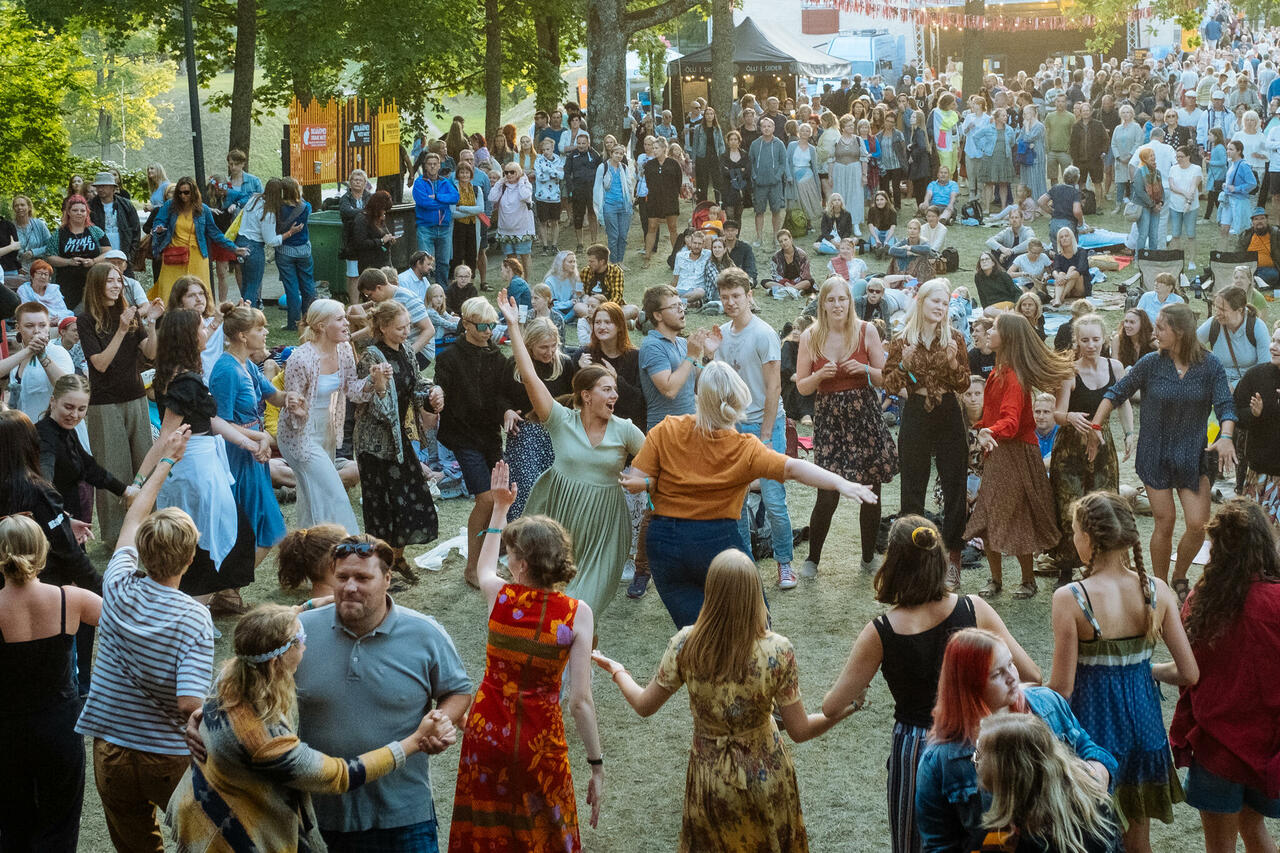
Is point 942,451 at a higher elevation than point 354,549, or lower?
lower

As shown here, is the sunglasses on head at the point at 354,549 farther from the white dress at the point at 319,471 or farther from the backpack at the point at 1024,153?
the backpack at the point at 1024,153

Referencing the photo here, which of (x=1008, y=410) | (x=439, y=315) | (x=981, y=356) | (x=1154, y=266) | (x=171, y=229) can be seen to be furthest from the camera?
(x=1154, y=266)

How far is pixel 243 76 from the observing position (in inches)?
772

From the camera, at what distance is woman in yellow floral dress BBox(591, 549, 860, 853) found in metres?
4.05

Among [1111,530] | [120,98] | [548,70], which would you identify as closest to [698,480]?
[1111,530]

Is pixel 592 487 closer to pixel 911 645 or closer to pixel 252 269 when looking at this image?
pixel 911 645

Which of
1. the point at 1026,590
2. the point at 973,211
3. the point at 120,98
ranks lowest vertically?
the point at 1026,590

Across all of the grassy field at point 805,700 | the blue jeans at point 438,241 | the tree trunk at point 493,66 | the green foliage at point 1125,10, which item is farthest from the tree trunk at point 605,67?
the green foliage at point 1125,10

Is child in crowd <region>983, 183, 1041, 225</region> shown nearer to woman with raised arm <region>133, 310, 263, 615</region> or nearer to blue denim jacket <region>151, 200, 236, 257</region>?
blue denim jacket <region>151, 200, 236, 257</region>

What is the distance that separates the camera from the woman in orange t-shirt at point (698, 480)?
543 cm

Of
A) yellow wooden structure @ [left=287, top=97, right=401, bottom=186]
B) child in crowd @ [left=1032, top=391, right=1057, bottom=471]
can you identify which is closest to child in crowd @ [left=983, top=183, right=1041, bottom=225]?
yellow wooden structure @ [left=287, top=97, right=401, bottom=186]

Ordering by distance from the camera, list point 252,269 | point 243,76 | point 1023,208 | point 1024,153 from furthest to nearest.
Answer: point 1024,153 < point 243,76 < point 1023,208 < point 252,269

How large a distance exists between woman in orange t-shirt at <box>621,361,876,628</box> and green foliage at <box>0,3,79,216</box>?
13338 millimetres

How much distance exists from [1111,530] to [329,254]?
13062mm
